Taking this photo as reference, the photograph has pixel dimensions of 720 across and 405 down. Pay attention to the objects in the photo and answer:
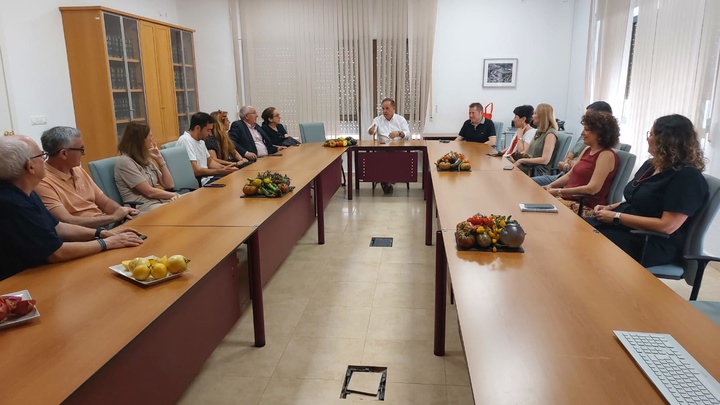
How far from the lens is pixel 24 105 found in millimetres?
4605

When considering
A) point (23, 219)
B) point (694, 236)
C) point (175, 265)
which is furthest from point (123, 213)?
point (694, 236)

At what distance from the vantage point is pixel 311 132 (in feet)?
22.6

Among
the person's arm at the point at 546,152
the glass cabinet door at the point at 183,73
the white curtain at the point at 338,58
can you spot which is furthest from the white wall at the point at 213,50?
the person's arm at the point at 546,152

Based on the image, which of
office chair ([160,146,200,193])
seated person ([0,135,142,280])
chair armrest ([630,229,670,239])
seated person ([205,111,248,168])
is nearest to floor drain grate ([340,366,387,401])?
seated person ([0,135,142,280])

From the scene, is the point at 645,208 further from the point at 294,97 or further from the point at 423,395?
the point at 294,97

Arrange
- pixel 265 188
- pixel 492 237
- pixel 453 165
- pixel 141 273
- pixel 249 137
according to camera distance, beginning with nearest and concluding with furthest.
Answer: pixel 141 273 < pixel 492 237 < pixel 265 188 < pixel 453 165 < pixel 249 137

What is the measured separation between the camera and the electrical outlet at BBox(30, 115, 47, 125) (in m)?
4.70

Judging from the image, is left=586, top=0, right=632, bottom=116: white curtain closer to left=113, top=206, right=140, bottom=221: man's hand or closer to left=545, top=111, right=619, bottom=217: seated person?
left=545, top=111, right=619, bottom=217: seated person

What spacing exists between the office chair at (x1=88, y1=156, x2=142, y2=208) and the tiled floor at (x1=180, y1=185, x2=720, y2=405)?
48.9 inches

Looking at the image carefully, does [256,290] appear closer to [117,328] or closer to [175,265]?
[175,265]

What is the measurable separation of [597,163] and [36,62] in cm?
506

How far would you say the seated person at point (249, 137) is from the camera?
225 inches

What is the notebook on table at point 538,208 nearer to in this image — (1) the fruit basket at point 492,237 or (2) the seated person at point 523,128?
(1) the fruit basket at point 492,237

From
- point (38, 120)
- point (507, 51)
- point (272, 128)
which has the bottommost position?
point (272, 128)
